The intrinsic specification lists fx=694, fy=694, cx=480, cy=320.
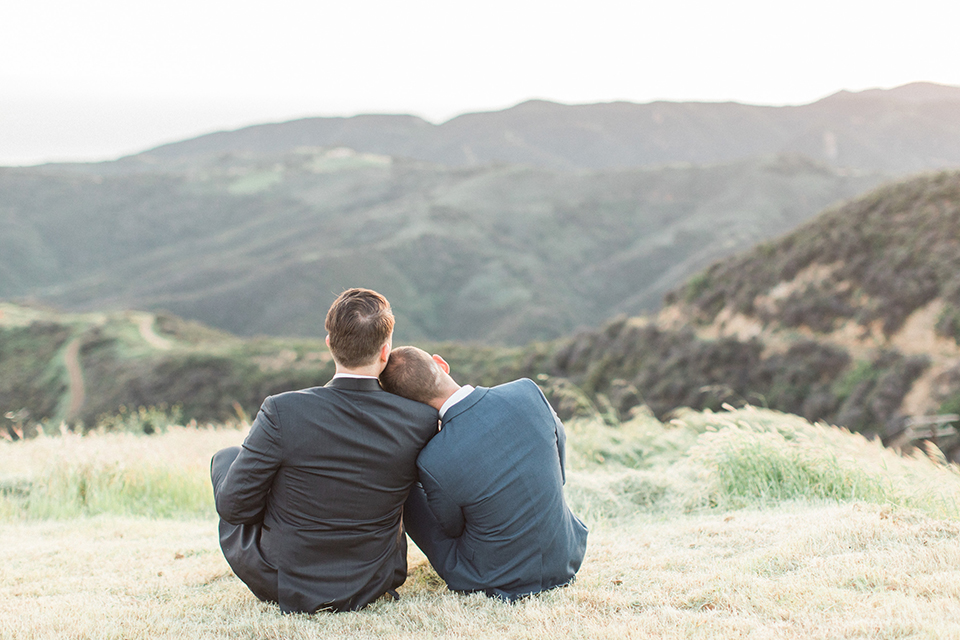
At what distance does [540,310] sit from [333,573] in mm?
99090

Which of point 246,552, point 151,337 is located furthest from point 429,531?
point 151,337

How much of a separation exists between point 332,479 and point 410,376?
548 mm

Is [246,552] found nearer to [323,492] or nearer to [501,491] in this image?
[323,492]

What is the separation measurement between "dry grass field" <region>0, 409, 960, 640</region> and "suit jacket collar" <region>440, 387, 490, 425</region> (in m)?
0.85

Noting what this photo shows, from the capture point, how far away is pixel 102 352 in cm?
4556

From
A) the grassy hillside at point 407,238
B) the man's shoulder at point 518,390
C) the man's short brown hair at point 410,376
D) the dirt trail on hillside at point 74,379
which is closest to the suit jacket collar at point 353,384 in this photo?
the man's short brown hair at point 410,376

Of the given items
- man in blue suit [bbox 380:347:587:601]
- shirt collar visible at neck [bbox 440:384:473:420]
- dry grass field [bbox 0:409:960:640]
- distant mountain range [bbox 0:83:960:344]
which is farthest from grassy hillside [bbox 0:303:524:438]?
distant mountain range [bbox 0:83:960:344]

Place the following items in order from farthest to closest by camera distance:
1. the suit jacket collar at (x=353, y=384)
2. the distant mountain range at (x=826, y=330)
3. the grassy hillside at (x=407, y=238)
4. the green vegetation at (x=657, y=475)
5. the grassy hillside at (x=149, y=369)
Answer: the grassy hillside at (x=407, y=238) → the grassy hillside at (x=149, y=369) → the distant mountain range at (x=826, y=330) → the green vegetation at (x=657, y=475) → the suit jacket collar at (x=353, y=384)

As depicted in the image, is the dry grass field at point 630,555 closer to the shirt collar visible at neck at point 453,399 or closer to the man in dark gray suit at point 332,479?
the man in dark gray suit at point 332,479

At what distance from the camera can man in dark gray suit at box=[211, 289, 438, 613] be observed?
286cm

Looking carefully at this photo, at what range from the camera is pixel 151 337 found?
166ft

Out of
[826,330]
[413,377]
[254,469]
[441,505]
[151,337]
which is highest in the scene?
[413,377]

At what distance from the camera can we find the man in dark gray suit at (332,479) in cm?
286

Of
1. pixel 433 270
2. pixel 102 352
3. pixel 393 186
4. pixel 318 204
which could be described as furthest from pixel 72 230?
pixel 102 352
